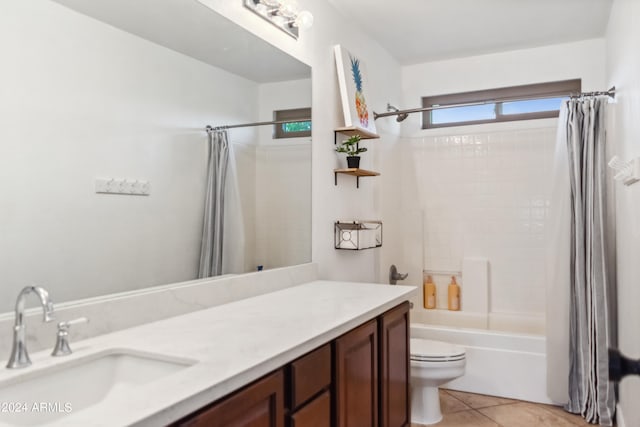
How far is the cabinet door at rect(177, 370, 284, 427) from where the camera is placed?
100 centimetres

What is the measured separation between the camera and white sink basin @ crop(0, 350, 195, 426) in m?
1.02

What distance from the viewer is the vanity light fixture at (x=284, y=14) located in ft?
7.27

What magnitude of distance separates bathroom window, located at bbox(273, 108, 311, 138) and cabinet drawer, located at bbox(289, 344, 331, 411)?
122 cm

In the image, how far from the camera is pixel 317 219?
8.81ft

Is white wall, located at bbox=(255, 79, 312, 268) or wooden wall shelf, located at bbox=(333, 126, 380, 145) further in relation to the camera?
wooden wall shelf, located at bbox=(333, 126, 380, 145)

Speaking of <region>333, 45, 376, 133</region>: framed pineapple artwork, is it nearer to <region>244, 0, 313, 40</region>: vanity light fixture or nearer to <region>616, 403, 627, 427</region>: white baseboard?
<region>244, 0, 313, 40</region>: vanity light fixture

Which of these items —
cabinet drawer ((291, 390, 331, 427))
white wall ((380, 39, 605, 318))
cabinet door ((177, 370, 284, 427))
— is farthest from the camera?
white wall ((380, 39, 605, 318))

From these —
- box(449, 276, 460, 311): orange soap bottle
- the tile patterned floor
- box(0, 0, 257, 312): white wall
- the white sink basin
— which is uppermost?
box(0, 0, 257, 312): white wall

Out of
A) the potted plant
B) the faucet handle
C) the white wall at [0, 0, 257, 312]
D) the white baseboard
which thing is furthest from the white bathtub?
the faucet handle

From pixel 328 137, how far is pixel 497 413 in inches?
76.6

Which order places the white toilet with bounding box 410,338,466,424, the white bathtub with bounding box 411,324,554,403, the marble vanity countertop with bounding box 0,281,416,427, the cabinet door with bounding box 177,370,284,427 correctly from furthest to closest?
1. the white bathtub with bounding box 411,324,554,403
2. the white toilet with bounding box 410,338,466,424
3. the cabinet door with bounding box 177,370,284,427
4. the marble vanity countertop with bounding box 0,281,416,427

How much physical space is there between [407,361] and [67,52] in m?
1.84

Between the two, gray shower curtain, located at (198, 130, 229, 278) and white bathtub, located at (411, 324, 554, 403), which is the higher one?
gray shower curtain, located at (198, 130, 229, 278)

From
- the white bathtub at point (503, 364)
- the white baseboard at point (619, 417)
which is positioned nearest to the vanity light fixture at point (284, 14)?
the white bathtub at point (503, 364)
